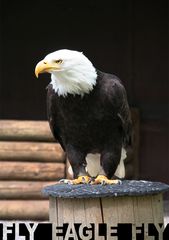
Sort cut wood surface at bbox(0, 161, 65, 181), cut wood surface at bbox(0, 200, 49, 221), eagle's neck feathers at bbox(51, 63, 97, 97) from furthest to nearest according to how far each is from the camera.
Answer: cut wood surface at bbox(0, 161, 65, 181)
cut wood surface at bbox(0, 200, 49, 221)
eagle's neck feathers at bbox(51, 63, 97, 97)

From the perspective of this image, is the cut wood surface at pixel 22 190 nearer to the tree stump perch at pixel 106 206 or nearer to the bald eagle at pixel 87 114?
the bald eagle at pixel 87 114

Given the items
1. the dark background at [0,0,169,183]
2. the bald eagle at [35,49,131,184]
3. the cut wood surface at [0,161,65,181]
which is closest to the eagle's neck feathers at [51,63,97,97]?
the bald eagle at [35,49,131,184]

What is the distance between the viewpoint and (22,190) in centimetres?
743

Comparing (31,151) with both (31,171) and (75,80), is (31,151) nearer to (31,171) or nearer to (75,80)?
(31,171)

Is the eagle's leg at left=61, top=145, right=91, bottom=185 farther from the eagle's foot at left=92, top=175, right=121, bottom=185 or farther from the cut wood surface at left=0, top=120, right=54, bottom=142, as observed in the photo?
the cut wood surface at left=0, top=120, right=54, bottom=142

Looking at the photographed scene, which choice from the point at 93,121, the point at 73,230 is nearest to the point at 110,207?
the point at 73,230

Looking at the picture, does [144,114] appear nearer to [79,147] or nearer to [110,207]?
[79,147]

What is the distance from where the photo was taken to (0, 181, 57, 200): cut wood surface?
7.41 metres

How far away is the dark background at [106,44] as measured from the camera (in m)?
8.78

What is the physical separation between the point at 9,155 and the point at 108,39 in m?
2.22

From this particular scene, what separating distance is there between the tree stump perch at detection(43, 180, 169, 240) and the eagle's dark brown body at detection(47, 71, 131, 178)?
774mm

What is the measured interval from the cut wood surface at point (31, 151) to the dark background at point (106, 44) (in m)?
1.41

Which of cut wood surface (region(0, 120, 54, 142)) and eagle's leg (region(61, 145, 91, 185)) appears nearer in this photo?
eagle's leg (region(61, 145, 91, 185))

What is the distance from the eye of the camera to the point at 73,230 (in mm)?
3746
